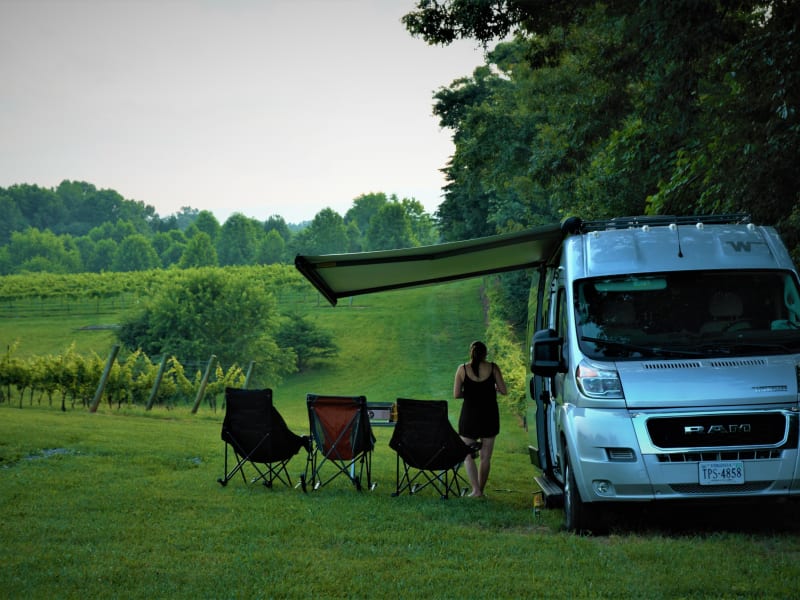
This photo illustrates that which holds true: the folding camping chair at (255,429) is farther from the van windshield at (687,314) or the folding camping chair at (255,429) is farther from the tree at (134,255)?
the tree at (134,255)

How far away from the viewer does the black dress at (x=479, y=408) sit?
10305mm

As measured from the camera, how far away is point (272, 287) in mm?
98562

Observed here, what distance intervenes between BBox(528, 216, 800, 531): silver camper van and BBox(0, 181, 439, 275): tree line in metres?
145

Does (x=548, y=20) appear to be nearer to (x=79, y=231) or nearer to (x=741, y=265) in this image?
(x=741, y=265)

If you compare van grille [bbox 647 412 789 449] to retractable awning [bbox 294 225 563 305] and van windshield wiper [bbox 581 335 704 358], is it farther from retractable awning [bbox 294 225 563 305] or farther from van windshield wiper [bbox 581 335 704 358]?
retractable awning [bbox 294 225 563 305]

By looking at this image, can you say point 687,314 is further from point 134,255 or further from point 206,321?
point 134,255

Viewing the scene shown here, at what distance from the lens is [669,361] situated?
718 centimetres

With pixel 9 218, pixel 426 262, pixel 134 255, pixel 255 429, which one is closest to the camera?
pixel 426 262

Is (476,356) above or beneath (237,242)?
beneath

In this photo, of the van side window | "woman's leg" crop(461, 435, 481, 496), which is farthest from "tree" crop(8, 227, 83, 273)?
the van side window

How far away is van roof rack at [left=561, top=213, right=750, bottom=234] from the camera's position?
8398mm

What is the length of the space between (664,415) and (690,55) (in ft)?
30.0

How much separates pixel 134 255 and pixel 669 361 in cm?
16646

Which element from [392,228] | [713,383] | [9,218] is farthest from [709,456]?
[9,218]
